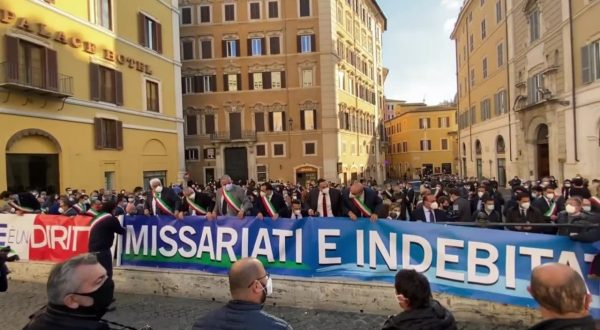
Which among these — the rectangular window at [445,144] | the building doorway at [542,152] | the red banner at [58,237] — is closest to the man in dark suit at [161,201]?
the red banner at [58,237]

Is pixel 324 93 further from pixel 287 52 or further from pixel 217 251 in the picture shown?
pixel 217 251

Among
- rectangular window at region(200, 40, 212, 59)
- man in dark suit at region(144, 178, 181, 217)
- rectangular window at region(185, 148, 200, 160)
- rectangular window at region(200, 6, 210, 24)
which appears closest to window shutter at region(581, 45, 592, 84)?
man in dark suit at region(144, 178, 181, 217)

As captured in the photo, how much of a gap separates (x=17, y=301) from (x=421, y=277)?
317 inches

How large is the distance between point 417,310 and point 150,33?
29361 millimetres

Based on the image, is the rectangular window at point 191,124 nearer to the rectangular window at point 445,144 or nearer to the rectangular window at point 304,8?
the rectangular window at point 304,8

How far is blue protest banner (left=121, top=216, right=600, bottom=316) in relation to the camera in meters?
6.21

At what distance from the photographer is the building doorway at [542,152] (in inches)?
1117

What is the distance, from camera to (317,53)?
43312 millimetres

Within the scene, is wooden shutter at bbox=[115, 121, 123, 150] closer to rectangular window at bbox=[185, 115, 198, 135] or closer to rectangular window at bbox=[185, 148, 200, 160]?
rectangular window at bbox=[185, 148, 200, 160]

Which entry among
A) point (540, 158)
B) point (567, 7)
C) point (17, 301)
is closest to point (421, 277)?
point (17, 301)

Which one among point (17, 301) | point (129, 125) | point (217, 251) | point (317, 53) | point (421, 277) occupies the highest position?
point (317, 53)

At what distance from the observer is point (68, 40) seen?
21828mm

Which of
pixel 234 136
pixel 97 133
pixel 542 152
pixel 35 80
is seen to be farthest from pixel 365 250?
pixel 234 136

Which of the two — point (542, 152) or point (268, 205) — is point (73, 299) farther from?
point (542, 152)
